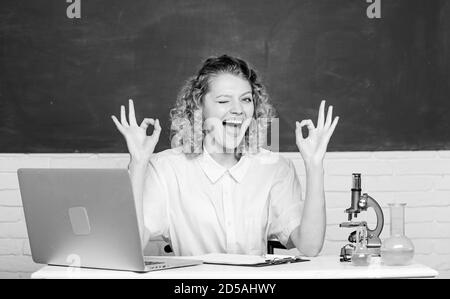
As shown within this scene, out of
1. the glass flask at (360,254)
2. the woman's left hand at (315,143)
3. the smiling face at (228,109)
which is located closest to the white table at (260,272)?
the glass flask at (360,254)

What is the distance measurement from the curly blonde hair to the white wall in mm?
558

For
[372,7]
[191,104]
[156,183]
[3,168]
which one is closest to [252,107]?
[191,104]

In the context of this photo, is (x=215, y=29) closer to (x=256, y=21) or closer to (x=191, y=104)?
(x=256, y=21)

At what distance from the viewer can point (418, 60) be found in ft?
11.6

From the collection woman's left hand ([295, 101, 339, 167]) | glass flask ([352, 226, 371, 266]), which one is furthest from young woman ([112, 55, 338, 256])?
glass flask ([352, 226, 371, 266])

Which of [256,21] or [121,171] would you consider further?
[256,21]

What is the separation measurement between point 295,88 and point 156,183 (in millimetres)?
959

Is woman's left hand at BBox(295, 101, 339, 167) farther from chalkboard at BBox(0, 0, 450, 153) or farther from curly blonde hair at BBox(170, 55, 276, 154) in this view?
chalkboard at BBox(0, 0, 450, 153)

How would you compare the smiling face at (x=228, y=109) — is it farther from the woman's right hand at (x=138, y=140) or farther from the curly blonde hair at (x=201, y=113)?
the woman's right hand at (x=138, y=140)

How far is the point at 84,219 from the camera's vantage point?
2057mm

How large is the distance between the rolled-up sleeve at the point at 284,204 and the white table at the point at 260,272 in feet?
1.89

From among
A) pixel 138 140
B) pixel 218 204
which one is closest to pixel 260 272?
pixel 138 140

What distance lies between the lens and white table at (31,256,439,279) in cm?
203
